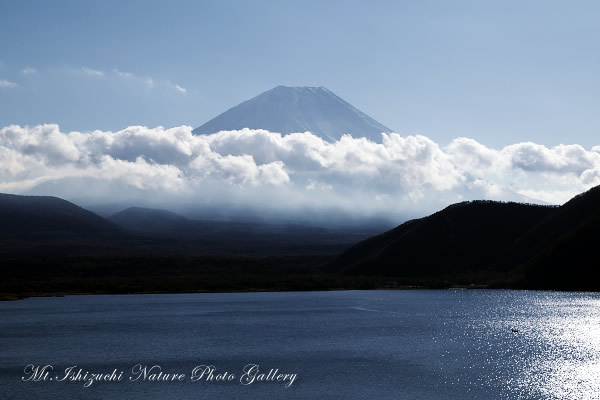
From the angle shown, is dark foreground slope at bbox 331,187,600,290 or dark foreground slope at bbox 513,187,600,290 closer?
dark foreground slope at bbox 513,187,600,290

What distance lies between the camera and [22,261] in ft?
618

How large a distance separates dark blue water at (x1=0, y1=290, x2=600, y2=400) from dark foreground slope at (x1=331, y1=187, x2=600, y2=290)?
11.9 m

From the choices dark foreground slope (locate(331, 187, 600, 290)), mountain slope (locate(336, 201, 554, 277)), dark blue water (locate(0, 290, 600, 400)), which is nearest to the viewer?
dark blue water (locate(0, 290, 600, 400))

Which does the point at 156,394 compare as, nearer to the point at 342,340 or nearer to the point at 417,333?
the point at 342,340

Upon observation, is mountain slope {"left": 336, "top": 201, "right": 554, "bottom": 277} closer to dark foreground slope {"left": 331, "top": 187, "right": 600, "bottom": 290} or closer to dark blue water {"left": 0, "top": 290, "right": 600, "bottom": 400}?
dark foreground slope {"left": 331, "top": 187, "right": 600, "bottom": 290}

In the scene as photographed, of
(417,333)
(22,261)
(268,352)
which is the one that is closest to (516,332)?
(417,333)

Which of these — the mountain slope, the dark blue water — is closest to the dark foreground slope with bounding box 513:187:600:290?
the dark blue water

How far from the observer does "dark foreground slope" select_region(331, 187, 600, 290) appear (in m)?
129

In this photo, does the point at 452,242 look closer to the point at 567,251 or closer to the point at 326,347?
the point at 567,251

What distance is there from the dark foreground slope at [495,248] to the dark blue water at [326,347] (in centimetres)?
1192

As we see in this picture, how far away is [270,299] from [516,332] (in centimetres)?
6432

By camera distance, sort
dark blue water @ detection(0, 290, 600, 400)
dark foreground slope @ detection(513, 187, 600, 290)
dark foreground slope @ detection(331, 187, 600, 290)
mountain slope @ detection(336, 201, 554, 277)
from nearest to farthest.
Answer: dark blue water @ detection(0, 290, 600, 400), dark foreground slope @ detection(513, 187, 600, 290), dark foreground slope @ detection(331, 187, 600, 290), mountain slope @ detection(336, 201, 554, 277)

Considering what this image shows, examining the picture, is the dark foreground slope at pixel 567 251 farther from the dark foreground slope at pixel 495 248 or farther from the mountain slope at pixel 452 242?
the mountain slope at pixel 452 242

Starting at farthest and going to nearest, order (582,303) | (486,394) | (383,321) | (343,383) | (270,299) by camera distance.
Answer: (270,299) < (582,303) < (383,321) < (343,383) < (486,394)
